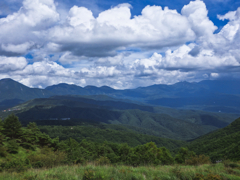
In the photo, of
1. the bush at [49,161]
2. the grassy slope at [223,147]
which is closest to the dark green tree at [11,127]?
the bush at [49,161]

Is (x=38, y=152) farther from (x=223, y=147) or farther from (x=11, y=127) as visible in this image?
(x=223, y=147)

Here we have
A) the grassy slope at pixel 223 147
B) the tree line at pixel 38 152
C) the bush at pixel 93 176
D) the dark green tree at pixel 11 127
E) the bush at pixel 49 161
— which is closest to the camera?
the bush at pixel 93 176

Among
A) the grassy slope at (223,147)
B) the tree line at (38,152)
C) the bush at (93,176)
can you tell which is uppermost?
the bush at (93,176)

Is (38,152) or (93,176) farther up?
(93,176)

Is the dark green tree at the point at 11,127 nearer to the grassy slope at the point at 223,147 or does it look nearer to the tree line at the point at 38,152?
the tree line at the point at 38,152

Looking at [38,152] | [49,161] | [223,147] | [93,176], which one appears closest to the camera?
[93,176]

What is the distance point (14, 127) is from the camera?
157 feet

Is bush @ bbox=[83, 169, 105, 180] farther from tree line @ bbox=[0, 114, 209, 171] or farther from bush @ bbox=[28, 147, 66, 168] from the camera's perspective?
tree line @ bbox=[0, 114, 209, 171]

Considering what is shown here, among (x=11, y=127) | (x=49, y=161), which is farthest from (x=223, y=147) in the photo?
(x=11, y=127)

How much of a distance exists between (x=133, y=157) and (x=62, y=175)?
153ft

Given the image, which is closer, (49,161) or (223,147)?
(49,161)

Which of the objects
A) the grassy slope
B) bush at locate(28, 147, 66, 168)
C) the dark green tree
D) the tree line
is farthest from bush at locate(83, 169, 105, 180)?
the dark green tree

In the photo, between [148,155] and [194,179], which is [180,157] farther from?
[194,179]

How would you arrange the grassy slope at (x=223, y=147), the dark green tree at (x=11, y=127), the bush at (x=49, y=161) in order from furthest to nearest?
the grassy slope at (x=223, y=147) → the dark green tree at (x=11, y=127) → the bush at (x=49, y=161)
